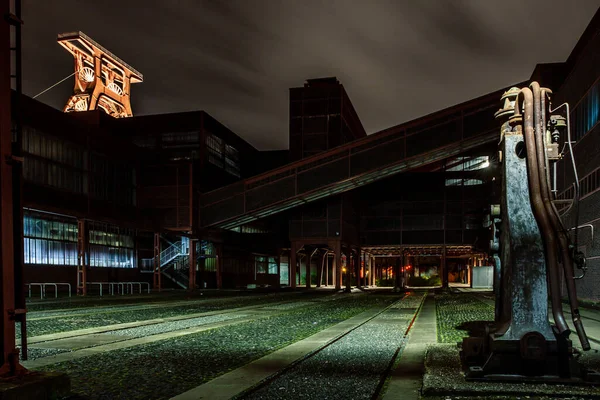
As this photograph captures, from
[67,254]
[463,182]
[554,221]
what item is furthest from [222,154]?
[554,221]

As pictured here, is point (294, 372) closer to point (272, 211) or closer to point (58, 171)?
point (58, 171)

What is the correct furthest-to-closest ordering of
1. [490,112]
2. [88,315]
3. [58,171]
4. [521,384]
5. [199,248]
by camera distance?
[199,248] → [490,112] → [58,171] → [88,315] → [521,384]

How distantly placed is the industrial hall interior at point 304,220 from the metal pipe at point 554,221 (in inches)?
0.8

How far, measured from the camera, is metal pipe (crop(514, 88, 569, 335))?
522 centimetres

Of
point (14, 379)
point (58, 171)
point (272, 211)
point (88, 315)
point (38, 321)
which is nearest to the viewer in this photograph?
point (14, 379)

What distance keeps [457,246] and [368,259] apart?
1403 cm

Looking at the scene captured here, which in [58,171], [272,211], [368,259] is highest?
[58,171]

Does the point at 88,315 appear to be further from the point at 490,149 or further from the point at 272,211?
the point at 490,149

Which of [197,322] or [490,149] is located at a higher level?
[490,149]

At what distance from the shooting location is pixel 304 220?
41656 mm

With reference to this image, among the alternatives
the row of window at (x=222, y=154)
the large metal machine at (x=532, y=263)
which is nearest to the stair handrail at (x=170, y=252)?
the row of window at (x=222, y=154)

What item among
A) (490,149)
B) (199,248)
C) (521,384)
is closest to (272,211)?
(199,248)

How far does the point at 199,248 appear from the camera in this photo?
42.1m

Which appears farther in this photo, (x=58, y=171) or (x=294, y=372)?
(x=58, y=171)
